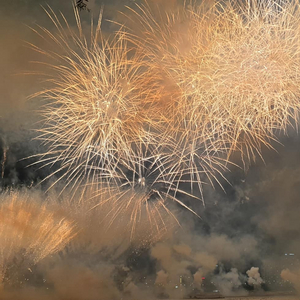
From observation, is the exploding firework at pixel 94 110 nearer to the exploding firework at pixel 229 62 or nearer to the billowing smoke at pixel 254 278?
the exploding firework at pixel 229 62

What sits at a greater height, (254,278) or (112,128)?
(112,128)

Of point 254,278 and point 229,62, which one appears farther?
point 254,278

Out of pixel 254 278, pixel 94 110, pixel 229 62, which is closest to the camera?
pixel 229 62

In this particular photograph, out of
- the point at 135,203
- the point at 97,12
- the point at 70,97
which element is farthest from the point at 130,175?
the point at 97,12

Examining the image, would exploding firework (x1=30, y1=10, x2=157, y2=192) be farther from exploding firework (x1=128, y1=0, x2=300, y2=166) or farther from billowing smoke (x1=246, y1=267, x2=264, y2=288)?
billowing smoke (x1=246, y1=267, x2=264, y2=288)

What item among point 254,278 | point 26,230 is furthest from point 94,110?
point 254,278

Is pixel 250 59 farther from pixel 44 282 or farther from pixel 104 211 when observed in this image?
pixel 44 282

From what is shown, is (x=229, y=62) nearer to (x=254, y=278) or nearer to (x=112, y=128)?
(x=112, y=128)
